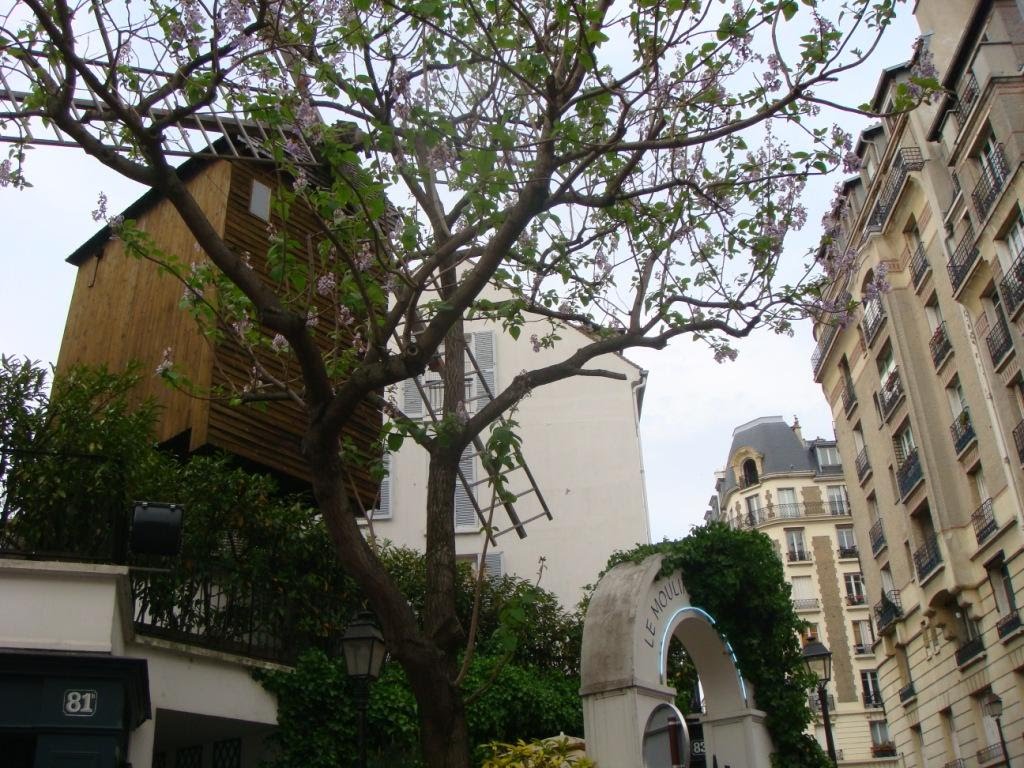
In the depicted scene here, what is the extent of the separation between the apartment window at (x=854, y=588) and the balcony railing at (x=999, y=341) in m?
33.1

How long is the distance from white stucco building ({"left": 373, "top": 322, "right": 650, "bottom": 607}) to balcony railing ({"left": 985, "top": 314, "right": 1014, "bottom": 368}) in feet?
30.1

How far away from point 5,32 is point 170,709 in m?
6.84

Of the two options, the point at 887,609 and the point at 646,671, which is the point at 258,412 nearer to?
the point at 646,671

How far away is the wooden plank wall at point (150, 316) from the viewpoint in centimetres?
1514

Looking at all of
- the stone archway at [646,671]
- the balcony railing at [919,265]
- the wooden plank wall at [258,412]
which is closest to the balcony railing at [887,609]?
the balcony railing at [919,265]

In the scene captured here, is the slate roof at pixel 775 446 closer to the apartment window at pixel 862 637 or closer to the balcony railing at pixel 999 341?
the apartment window at pixel 862 637

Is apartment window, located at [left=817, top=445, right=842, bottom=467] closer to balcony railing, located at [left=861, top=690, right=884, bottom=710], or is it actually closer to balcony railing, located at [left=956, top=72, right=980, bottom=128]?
balcony railing, located at [left=861, top=690, right=884, bottom=710]

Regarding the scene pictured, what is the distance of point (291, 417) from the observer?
16.0 metres

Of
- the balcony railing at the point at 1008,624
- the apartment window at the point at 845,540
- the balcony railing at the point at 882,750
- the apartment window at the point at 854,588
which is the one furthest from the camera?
the apartment window at the point at 845,540

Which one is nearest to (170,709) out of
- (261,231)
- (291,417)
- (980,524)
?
(291,417)

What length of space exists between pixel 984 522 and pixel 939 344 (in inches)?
223

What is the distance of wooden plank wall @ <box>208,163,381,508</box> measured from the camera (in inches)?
581

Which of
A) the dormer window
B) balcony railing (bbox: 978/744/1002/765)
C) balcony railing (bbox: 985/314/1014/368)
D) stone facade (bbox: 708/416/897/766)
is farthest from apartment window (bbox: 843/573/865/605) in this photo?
balcony railing (bbox: 985/314/1014/368)

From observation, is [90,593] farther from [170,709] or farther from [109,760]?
[170,709]
